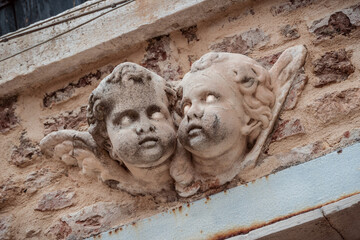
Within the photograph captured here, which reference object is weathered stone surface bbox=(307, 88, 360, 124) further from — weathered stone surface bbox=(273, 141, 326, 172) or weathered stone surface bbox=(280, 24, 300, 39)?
weathered stone surface bbox=(280, 24, 300, 39)

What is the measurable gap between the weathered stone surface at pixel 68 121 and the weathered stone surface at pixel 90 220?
432 millimetres

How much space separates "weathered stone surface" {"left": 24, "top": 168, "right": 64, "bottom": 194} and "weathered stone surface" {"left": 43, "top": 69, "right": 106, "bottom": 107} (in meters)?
0.37

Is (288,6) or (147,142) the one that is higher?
(288,6)

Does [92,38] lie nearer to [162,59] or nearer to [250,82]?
[162,59]

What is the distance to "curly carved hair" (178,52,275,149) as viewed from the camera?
210 cm

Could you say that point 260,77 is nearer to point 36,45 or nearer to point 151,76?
point 151,76

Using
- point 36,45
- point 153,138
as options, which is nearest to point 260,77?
point 153,138

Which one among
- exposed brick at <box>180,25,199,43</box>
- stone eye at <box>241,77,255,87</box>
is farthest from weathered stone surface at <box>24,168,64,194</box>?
stone eye at <box>241,77,255,87</box>

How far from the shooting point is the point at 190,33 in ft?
8.52

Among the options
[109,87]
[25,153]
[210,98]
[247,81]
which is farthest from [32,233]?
[247,81]

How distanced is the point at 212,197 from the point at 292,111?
47 cm

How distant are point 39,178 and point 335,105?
4.51 ft

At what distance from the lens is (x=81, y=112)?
8.65ft

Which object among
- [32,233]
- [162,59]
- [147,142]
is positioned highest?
[162,59]
